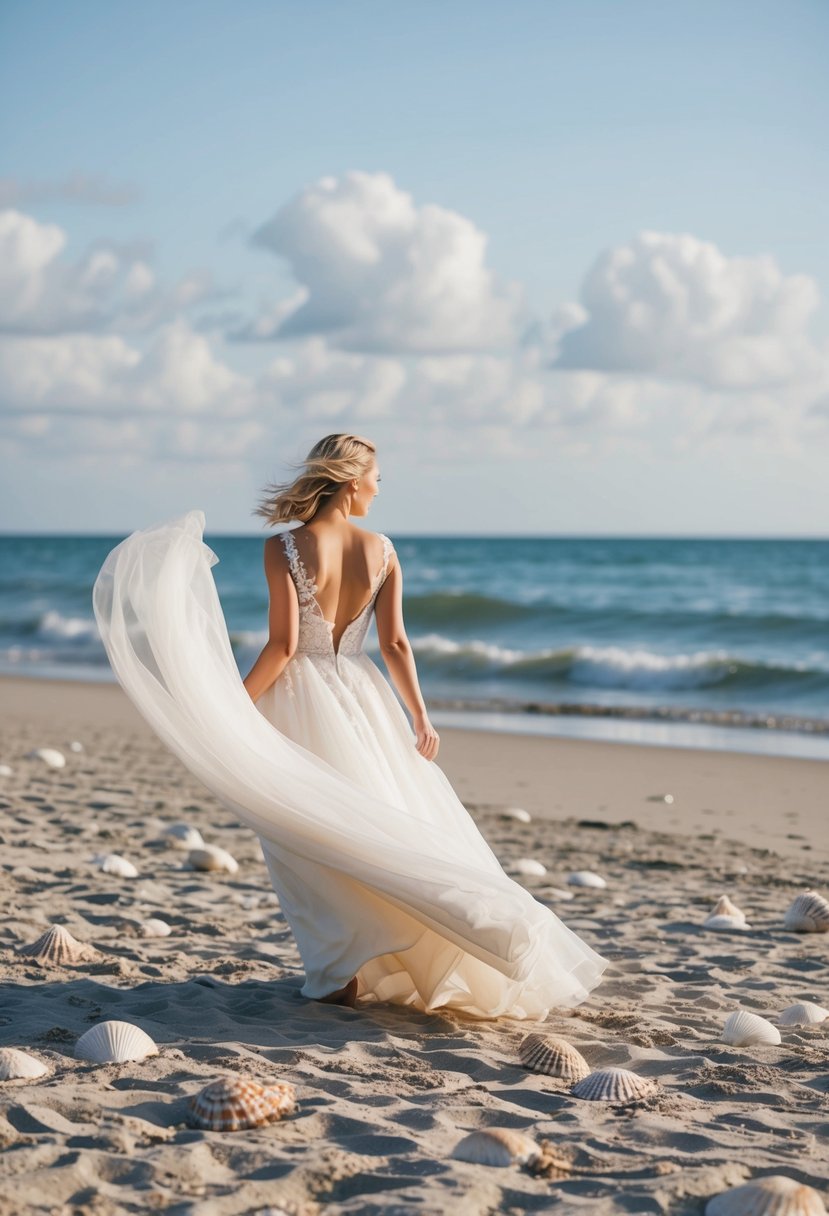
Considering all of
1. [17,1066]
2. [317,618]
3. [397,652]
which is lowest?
[17,1066]

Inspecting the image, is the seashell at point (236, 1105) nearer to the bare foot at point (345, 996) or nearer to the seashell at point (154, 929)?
the bare foot at point (345, 996)

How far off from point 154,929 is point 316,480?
234 cm

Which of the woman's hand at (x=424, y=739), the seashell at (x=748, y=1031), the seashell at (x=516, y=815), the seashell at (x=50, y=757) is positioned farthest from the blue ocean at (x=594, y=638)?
the woman's hand at (x=424, y=739)

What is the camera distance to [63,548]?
77.4 meters

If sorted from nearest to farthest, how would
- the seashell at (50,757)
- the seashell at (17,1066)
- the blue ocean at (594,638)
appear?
the seashell at (17,1066) → the seashell at (50,757) → the blue ocean at (594,638)

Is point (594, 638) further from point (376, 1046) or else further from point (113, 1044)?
point (113, 1044)

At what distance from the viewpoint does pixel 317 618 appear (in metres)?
4.48

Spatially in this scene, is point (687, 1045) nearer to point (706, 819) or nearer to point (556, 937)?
point (556, 937)

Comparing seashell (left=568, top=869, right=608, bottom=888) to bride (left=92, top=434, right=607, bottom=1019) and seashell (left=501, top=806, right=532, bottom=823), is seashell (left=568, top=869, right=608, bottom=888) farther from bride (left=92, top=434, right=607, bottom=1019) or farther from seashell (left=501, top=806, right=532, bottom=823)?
bride (left=92, top=434, right=607, bottom=1019)

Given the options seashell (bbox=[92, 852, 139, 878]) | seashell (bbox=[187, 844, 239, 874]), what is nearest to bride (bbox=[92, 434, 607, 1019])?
seashell (bbox=[92, 852, 139, 878])

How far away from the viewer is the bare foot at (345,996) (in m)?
4.44

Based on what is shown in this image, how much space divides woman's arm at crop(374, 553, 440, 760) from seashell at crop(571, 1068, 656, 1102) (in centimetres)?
137

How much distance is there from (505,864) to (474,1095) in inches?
159

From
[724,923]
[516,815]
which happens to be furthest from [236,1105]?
[516,815]
